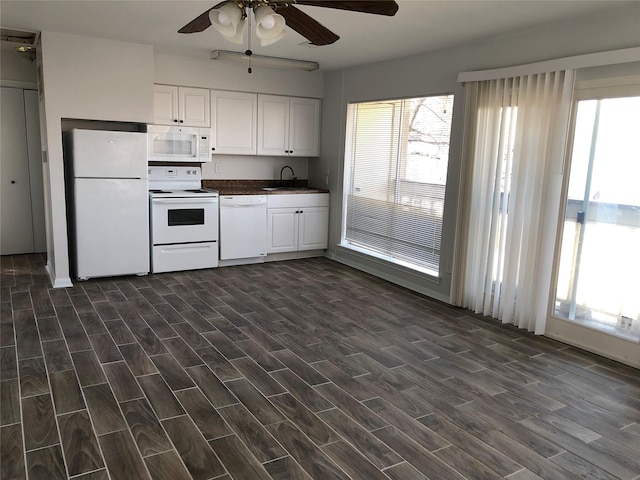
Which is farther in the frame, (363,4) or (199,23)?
(199,23)

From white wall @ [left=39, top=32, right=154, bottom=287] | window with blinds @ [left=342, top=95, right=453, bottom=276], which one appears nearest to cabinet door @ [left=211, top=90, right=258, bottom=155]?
white wall @ [left=39, top=32, right=154, bottom=287]

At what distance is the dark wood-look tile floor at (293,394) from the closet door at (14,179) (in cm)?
182

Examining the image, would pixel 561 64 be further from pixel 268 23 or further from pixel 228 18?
pixel 228 18

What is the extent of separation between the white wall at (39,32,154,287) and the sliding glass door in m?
4.18

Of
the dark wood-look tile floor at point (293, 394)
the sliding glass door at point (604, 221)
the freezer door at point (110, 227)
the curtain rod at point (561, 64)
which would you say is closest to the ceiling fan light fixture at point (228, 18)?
the dark wood-look tile floor at point (293, 394)

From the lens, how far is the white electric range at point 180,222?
5613mm

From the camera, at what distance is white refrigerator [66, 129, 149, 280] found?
506 centimetres

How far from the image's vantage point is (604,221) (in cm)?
372

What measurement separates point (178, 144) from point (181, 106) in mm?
452

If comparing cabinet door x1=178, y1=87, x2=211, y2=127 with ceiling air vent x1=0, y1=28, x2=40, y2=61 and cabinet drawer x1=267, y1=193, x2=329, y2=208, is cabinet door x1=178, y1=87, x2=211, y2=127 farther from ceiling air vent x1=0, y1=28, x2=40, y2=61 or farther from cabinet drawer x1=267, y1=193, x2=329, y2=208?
ceiling air vent x1=0, y1=28, x2=40, y2=61

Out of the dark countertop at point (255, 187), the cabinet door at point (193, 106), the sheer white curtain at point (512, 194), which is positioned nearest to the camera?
the sheer white curtain at point (512, 194)

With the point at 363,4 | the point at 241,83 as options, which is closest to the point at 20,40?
the point at 241,83

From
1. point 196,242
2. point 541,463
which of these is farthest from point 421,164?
point 541,463

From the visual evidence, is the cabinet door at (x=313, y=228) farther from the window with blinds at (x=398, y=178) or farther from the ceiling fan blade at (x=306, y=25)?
the ceiling fan blade at (x=306, y=25)
